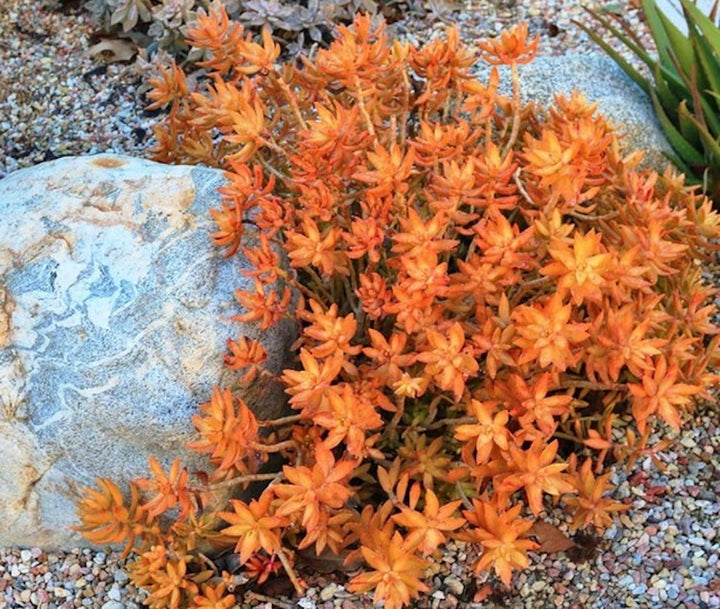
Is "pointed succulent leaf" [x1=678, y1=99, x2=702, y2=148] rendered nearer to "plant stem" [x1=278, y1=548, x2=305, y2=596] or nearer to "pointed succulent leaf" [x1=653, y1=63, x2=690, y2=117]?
"pointed succulent leaf" [x1=653, y1=63, x2=690, y2=117]

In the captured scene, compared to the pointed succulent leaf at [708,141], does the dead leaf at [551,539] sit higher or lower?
lower

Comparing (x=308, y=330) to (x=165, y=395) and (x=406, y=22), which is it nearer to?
(x=165, y=395)

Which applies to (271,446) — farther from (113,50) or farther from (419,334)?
(113,50)

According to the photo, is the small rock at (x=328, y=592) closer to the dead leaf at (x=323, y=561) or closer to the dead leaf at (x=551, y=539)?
the dead leaf at (x=323, y=561)

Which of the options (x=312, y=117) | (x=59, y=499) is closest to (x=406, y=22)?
(x=312, y=117)

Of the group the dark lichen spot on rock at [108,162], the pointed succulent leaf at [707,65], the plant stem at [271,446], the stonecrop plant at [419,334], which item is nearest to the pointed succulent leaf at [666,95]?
the pointed succulent leaf at [707,65]

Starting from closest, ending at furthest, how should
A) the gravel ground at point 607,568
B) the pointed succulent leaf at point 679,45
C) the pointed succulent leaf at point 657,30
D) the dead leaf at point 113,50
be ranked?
the gravel ground at point 607,568, the pointed succulent leaf at point 679,45, the pointed succulent leaf at point 657,30, the dead leaf at point 113,50

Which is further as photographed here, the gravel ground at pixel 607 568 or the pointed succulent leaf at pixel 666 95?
the pointed succulent leaf at pixel 666 95
